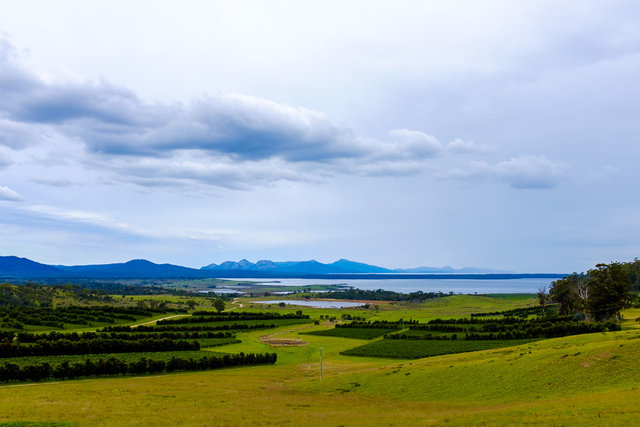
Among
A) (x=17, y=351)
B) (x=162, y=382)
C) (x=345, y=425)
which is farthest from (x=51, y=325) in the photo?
(x=345, y=425)

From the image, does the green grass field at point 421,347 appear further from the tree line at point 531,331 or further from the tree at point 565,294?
the tree at point 565,294

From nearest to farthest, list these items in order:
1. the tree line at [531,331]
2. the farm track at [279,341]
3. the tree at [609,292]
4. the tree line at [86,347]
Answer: the tree line at [86,347] < the tree line at [531,331] < the tree at [609,292] < the farm track at [279,341]

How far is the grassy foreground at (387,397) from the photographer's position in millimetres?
32969

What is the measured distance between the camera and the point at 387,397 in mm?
50000

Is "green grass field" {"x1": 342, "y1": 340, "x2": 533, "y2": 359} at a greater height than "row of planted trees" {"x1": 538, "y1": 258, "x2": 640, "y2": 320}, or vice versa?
"row of planted trees" {"x1": 538, "y1": 258, "x2": 640, "y2": 320}

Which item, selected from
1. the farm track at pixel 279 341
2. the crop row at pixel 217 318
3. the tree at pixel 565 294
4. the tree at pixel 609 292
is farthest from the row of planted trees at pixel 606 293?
the crop row at pixel 217 318

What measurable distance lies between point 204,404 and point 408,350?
54936mm

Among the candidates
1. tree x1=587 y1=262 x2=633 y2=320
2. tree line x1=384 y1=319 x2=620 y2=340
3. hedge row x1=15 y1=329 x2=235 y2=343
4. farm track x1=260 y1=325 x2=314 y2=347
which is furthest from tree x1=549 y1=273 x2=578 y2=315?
hedge row x1=15 y1=329 x2=235 y2=343

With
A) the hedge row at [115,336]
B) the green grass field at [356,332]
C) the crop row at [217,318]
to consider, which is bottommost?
the crop row at [217,318]

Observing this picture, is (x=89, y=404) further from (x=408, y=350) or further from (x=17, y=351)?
(x=408, y=350)

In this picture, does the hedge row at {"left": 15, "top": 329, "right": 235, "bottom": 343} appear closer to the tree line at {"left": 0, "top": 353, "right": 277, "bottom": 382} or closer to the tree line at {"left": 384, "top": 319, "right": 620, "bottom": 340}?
the tree line at {"left": 0, "top": 353, "right": 277, "bottom": 382}

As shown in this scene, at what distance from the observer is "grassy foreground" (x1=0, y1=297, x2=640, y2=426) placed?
32969mm

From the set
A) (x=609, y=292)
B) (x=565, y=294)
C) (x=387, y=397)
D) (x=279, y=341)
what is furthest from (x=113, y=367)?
(x=565, y=294)

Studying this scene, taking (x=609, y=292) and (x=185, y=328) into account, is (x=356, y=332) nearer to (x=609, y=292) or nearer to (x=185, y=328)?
(x=185, y=328)
